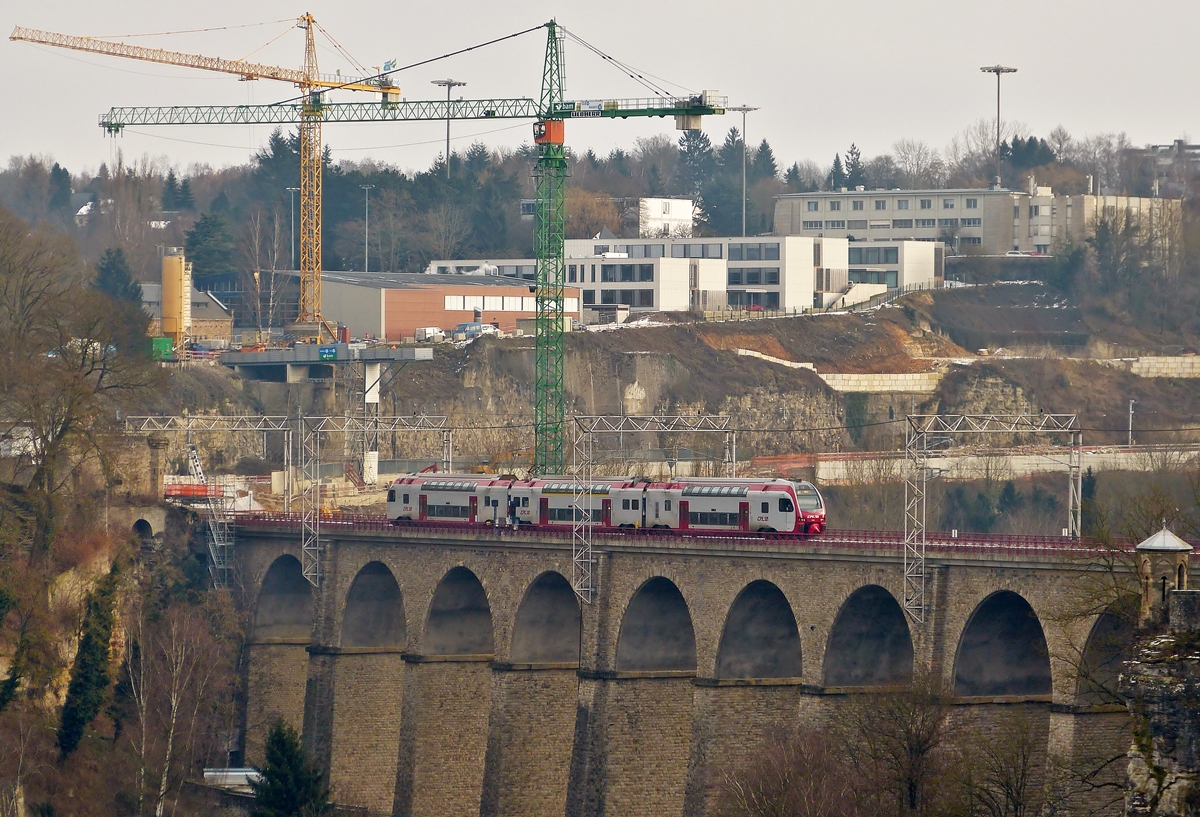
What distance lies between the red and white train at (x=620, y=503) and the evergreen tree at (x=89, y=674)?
1287cm

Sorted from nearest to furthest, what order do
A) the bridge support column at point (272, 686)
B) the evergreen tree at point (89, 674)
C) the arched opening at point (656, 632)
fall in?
the arched opening at point (656, 632) → the evergreen tree at point (89, 674) → the bridge support column at point (272, 686)

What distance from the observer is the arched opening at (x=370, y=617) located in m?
90.2

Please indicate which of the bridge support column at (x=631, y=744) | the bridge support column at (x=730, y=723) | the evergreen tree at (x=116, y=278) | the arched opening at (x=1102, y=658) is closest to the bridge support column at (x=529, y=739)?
the bridge support column at (x=631, y=744)

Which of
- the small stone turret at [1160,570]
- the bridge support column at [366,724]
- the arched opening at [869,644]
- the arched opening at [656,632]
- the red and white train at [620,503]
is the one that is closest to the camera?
the small stone turret at [1160,570]

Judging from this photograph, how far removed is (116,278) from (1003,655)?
347 ft

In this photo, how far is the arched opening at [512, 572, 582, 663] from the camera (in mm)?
80062

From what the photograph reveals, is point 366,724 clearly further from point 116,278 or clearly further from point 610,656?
point 116,278

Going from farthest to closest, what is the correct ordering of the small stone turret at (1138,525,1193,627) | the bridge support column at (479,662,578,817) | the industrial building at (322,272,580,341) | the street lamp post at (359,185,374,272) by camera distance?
1. the street lamp post at (359,185,374,272)
2. the industrial building at (322,272,580,341)
3. the bridge support column at (479,662,578,817)
4. the small stone turret at (1138,525,1193,627)

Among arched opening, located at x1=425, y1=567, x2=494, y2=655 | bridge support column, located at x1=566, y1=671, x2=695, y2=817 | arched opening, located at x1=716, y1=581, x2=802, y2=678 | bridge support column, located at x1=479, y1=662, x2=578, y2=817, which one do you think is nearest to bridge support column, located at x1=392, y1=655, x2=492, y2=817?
arched opening, located at x1=425, y1=567, x2=494, y2=655

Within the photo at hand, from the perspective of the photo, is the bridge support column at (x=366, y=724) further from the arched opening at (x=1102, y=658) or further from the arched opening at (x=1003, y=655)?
the arched opening at (x=1102, y=658)

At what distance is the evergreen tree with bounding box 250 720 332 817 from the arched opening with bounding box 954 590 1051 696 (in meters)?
24.4

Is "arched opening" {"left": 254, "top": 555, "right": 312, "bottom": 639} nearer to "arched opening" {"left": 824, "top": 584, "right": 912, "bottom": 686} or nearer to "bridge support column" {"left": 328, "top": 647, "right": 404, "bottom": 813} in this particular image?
"bridge support column" {"left": 328, "top": 647, "right": 404, "bottom": 813}

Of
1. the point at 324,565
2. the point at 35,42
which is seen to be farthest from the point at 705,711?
the point at 35,42

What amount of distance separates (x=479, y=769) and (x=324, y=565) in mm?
12817
